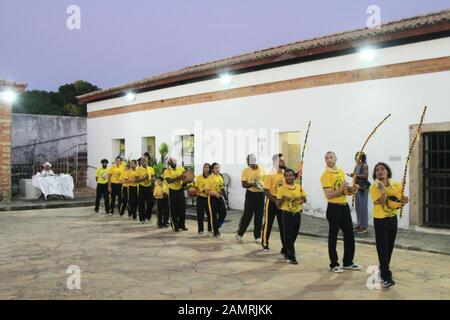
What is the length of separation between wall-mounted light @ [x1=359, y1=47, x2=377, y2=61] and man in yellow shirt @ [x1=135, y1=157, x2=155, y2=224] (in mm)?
5820

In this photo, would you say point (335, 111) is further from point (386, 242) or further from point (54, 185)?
point (54, 185)

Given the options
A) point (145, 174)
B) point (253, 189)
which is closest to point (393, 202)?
point (253, 189)

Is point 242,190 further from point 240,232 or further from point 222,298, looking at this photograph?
point 222,298

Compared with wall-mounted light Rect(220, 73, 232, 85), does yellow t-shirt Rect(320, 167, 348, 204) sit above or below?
below

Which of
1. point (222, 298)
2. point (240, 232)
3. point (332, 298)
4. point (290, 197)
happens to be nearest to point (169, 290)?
point (222, 298)

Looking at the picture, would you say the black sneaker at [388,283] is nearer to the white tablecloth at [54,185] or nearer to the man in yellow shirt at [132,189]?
the man in yellow shirt at [132,189]

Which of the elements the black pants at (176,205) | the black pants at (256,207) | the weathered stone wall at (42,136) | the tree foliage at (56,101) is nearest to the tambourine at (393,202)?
the black pants at (256,207)

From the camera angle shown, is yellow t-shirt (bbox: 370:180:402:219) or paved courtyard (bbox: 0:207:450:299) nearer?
→ paved courtyard (bbox: 0:207:450:299)

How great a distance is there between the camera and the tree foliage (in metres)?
34.3

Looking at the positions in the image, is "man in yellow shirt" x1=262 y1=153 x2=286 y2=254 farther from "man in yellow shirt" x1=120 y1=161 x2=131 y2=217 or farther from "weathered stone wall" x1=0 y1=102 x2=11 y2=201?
"weathered stone wall" x1=0 y1=102 x2=11 y2=201

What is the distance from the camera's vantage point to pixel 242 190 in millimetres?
14008

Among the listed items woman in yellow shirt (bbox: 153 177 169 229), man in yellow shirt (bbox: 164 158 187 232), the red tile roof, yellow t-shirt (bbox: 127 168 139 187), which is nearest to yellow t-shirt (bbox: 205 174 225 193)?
man in yellow shirt (bbox: 164 158 187 232)

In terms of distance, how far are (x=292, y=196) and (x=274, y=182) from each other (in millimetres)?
A: 835

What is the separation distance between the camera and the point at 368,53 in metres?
10.8
